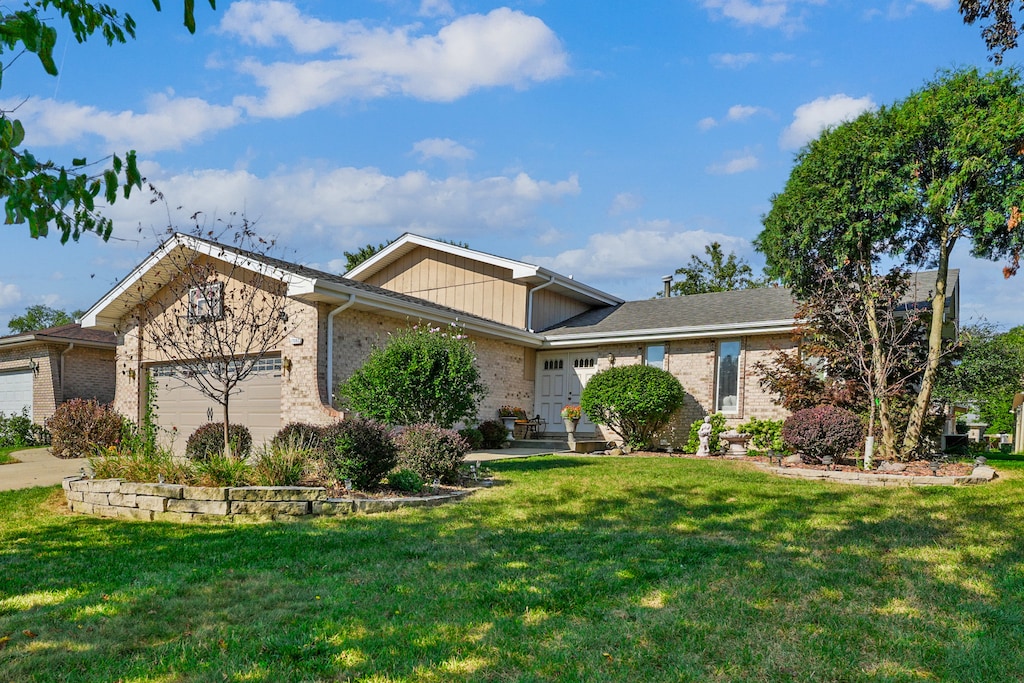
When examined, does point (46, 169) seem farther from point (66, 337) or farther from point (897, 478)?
point (66, 337)

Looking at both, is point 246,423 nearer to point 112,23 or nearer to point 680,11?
point 680,11

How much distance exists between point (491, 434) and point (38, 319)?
49.9m

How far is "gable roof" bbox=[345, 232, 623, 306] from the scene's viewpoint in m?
17.9

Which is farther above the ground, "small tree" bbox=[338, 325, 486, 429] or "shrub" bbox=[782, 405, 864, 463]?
"small tree" bbox=[338, 325, 486, 429]

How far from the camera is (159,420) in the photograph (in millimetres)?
16516

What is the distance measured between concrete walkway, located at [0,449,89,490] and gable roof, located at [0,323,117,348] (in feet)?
13.8

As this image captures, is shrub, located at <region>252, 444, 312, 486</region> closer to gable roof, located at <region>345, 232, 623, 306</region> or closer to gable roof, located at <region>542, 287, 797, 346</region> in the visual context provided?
gable roof, located at <region>345, 232, 623, 306</region>

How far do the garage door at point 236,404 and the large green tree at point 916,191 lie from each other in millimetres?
10908

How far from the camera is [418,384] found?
35.4 feet

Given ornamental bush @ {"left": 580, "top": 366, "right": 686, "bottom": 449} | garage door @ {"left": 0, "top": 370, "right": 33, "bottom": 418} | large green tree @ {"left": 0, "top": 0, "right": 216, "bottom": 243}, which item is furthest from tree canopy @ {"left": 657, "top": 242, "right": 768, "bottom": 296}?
large green tree @ {"left": 0, "top": 0, "right": 216, "bottom": 243}

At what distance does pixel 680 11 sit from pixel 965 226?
7041 mm

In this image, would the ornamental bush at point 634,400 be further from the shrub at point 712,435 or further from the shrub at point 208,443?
the shrub at point 208,443

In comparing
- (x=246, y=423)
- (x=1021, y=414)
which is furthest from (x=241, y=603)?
(x=1021, y=414)

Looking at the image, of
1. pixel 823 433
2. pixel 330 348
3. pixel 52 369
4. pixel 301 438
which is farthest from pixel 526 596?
pixel 52 369
